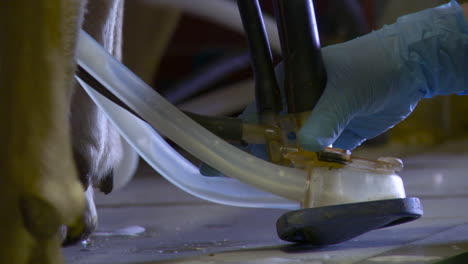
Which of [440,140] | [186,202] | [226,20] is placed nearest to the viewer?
[186,202]

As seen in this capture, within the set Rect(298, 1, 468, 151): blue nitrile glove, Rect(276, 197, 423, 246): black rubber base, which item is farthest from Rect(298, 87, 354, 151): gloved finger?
Rect(276, 197, 423, 246): black rubber base

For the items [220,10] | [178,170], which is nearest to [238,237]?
[178,170]

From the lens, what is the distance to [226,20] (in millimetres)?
2348

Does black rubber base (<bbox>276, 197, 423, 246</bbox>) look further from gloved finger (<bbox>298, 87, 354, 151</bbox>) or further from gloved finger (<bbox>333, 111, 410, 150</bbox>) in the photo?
gloved finger (<bbox>333, 111, 410, 150</bbox>)

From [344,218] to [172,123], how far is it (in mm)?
279

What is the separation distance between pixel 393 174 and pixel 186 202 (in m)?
0.78

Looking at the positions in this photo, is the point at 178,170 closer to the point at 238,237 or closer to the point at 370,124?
the point at 238,237

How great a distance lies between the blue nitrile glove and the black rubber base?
0.17 meters

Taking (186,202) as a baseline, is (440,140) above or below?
below

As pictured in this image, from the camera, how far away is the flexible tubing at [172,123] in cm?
92

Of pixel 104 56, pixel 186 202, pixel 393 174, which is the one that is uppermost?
pixel 104 56

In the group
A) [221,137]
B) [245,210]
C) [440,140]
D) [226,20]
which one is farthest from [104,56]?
[440,140]

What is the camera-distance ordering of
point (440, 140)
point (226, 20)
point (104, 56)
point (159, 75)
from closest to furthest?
1. point (104, 56)
2. point (226, 20)
3. point (159, 75)
4. point (440, 140)

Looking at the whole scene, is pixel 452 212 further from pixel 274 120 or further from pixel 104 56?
pixel 104 56
